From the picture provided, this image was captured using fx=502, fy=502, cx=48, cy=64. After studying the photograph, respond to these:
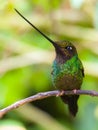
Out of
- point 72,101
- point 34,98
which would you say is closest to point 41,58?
point 72,101

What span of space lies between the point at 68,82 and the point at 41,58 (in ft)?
8.95

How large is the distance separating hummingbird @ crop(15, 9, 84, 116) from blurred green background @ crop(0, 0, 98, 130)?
242 cm

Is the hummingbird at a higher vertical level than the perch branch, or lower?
higher

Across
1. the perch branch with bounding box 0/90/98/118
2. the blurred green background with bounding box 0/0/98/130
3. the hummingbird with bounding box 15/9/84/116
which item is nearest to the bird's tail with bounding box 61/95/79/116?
the hummingbird with bounding box 15/9/84/116

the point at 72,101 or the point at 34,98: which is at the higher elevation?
the point at 72,101

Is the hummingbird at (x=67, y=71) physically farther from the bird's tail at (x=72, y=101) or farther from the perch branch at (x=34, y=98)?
the perch branch at (x=34, y=98)

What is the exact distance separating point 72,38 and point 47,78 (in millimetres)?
498

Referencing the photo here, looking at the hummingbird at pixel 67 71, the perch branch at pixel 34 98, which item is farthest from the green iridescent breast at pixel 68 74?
the perch branch at pixel 34 98

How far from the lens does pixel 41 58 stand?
15.4ft

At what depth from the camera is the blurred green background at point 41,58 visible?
4656 mm

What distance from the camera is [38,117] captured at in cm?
492

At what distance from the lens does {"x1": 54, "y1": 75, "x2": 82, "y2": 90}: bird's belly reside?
6.37 feet

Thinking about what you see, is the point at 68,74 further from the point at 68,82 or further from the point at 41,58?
the point at 41,58

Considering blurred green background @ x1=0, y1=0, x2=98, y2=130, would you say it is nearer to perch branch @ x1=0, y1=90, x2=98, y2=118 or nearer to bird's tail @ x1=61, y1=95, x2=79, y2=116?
bird's tail @ x1=61, y1=95, x2=79, y2=116
